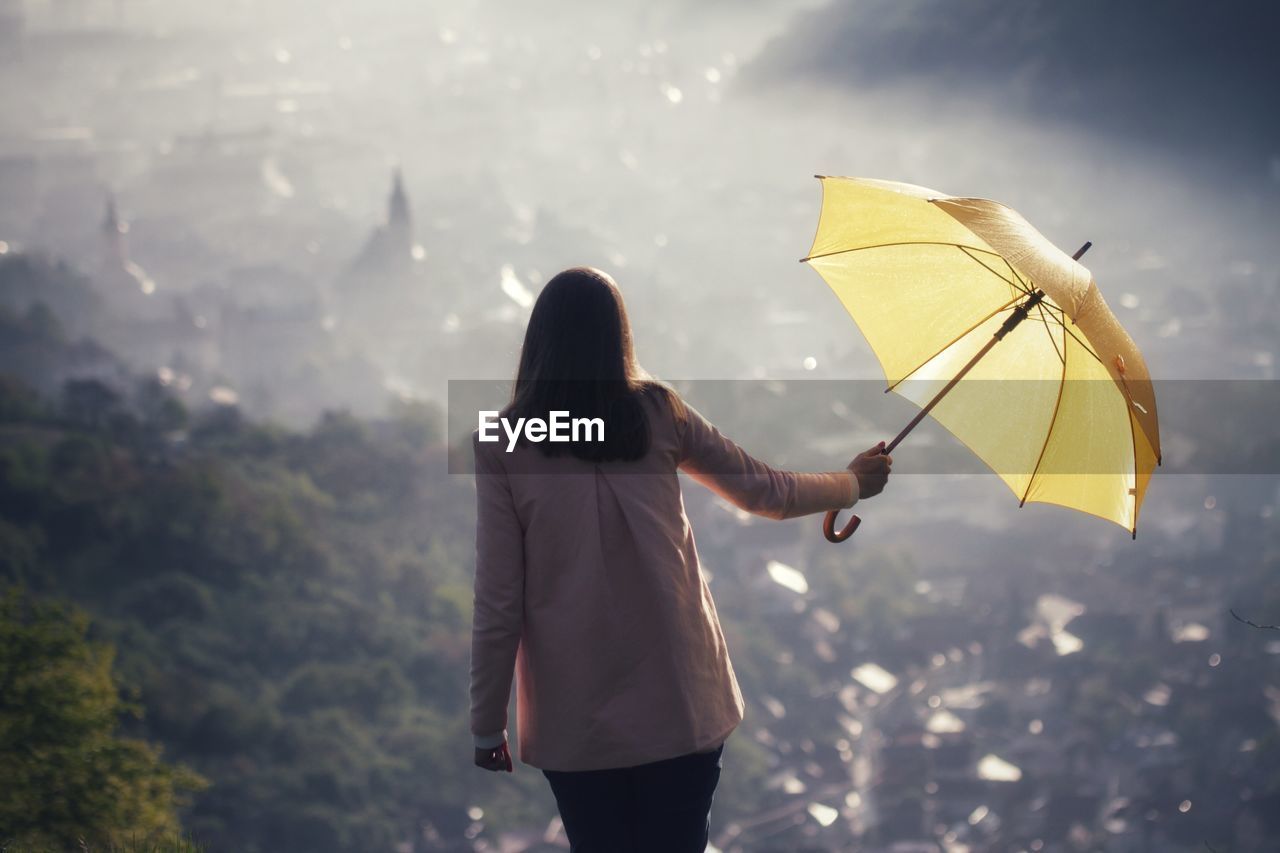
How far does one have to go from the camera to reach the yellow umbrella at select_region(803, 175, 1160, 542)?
311 cm

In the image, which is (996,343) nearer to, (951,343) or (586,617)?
(951,343)

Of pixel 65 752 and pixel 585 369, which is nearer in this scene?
pixel 585 369

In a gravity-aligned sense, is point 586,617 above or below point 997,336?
below

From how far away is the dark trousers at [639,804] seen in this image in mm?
2441

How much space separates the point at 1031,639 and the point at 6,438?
224ft

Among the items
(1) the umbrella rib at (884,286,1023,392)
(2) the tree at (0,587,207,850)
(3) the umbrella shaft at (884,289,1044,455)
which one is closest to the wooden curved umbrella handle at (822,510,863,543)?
(3) the umbrella shaft at (884,289,1044,455)

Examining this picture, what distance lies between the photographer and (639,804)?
8.11 ft

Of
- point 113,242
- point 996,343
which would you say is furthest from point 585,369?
point 113,242

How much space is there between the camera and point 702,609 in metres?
2.52

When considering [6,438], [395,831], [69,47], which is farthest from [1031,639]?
[69,47]

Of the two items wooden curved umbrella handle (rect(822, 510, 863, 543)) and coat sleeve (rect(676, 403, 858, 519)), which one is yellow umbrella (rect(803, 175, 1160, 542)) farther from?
coat sleeve (rect(676, 403, 858, 519))

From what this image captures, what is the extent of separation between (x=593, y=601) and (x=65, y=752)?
1198 centimetres

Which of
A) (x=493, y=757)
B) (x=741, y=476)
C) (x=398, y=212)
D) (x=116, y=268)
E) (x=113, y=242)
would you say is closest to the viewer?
(x=493, y=757)

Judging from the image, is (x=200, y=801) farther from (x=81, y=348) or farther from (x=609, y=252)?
(x=609, y=252)
